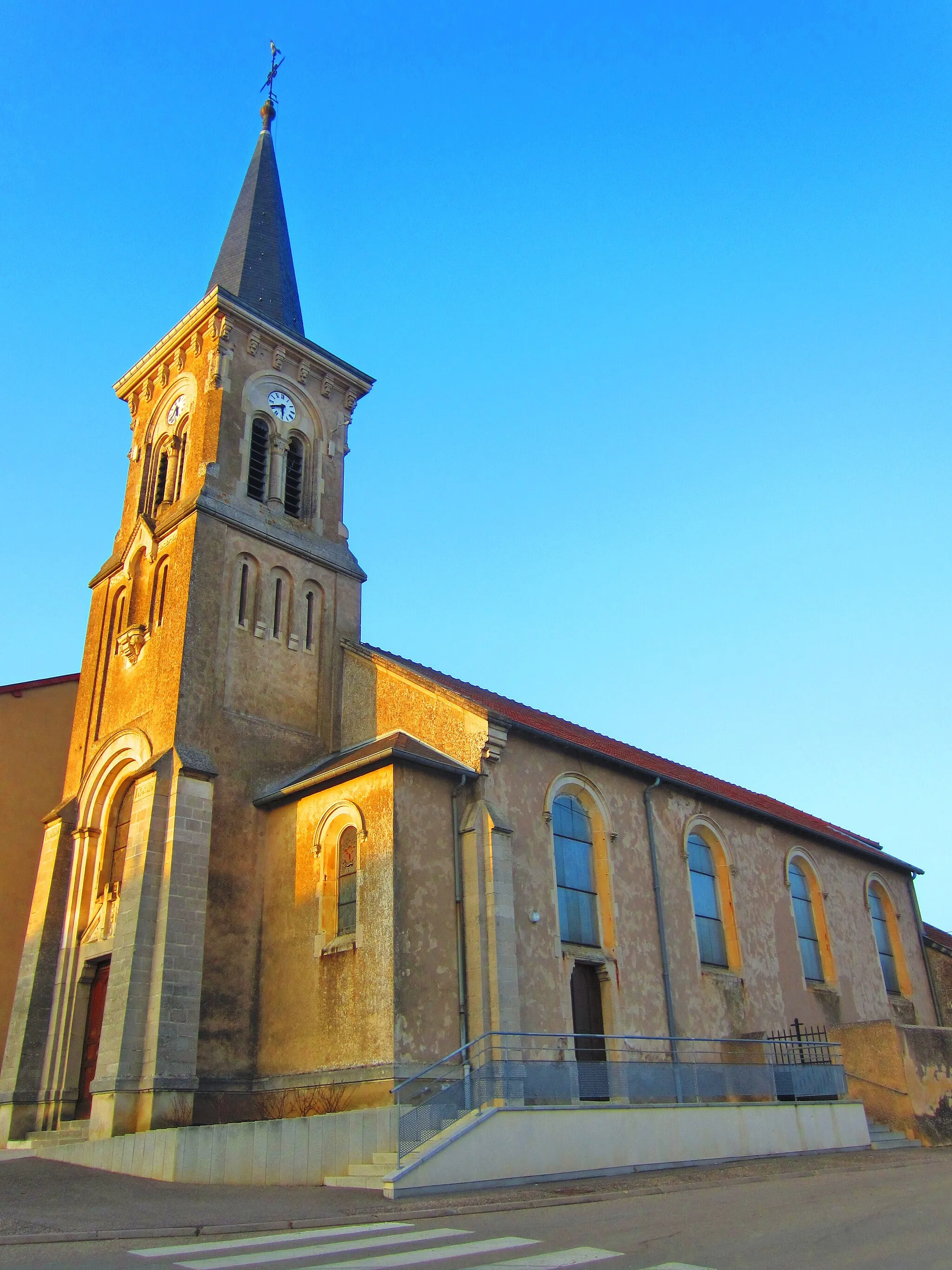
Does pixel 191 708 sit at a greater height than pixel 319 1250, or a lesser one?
greater

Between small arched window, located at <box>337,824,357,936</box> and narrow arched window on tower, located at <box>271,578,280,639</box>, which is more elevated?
narrow arched window on tower, located at <box>271,578,280,639</box>

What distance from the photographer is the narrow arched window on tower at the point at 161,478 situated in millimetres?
24875

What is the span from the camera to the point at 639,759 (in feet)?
86.0

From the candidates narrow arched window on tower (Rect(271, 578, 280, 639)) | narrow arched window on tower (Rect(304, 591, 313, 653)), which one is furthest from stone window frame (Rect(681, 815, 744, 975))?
narrow arched window on tower (Rect(271, 578, 280, 639))

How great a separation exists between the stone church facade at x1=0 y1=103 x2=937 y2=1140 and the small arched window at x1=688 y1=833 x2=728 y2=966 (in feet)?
0.26

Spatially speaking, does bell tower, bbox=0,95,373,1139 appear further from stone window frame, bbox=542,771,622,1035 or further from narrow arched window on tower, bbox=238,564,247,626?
stone window frame, bbox=542,771,622,1035

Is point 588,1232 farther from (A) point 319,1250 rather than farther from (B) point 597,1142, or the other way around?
(B) point 597,1142

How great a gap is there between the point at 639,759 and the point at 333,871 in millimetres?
10212

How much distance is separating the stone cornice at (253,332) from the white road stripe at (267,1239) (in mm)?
20452

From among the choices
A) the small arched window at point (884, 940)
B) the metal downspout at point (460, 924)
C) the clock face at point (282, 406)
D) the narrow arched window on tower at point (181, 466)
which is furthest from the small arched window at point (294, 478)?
the small arched window at point (884, 940)

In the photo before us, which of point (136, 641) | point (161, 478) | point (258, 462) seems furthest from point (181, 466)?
point (136, 641)

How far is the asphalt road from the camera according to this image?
820 centimetres

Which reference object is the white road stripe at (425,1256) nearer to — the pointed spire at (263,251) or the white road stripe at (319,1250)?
the white road stripe at (319,1250)

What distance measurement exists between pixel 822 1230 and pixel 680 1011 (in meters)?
11.5
